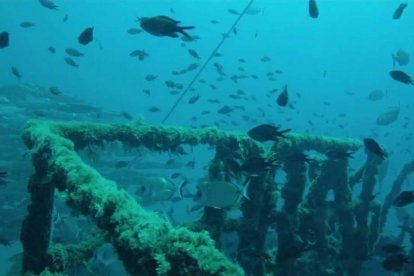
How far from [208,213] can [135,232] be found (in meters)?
4.47

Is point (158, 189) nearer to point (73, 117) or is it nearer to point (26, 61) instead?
point (73, 117)

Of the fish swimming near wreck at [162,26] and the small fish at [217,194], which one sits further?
the fish swimming near wreck at [162,26]

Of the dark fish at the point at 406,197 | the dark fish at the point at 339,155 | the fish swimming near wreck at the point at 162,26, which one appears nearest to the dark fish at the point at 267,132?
the dark fish at the point at 339,155

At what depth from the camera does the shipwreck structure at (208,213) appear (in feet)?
9.10

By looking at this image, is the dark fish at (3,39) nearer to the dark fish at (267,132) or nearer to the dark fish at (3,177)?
the dark fish at (3,177)

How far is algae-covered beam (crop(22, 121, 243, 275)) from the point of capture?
2445mm

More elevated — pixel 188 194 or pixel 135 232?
pixel 135 232

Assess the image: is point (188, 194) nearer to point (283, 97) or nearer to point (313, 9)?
point (283, 97)

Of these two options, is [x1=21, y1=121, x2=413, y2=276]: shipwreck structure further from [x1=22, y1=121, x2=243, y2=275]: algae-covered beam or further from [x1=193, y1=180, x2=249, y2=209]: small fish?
[x1=193, y1=180, x2=249, y2=209]: small fish

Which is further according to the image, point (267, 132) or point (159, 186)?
point (159, 186)

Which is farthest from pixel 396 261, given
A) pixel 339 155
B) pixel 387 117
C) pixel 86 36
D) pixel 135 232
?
pixel 387 117

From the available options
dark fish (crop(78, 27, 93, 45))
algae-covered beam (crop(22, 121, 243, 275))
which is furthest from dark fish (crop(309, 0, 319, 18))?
algae-covered beam (crop(22, 121, 243, 275))

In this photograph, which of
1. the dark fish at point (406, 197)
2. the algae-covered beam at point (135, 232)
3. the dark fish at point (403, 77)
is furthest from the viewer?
the dark fish at point (403, 77)

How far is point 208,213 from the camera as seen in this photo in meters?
7.36
